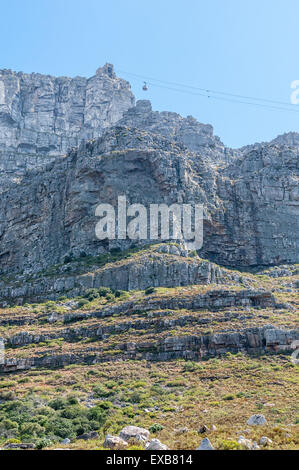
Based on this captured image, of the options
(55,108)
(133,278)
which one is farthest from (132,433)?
(55,108)

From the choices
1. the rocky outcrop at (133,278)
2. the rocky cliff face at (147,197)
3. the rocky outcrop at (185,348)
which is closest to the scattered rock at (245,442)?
the rocky outcrop at (185,348)

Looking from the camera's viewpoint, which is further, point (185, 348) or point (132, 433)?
point (185, 348)

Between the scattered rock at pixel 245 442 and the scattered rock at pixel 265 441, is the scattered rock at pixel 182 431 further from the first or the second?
the scattered rock at pixel 265 441

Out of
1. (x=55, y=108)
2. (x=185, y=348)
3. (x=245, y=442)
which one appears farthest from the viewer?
(x=55, y=108)

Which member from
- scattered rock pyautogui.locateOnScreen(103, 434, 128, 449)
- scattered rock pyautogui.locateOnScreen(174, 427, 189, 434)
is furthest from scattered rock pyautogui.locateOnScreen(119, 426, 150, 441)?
scattered rock pyautogui.locateOnScreen(174, 427, 189, 434)

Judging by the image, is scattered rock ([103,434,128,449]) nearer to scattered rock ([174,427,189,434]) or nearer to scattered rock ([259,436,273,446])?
scattered rock ([174,427,189,434])

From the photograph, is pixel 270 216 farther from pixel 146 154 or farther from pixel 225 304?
pixel 225 304

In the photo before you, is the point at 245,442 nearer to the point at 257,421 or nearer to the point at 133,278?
the point at 257,421

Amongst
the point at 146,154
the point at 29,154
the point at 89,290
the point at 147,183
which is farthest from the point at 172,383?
the point at 29,154

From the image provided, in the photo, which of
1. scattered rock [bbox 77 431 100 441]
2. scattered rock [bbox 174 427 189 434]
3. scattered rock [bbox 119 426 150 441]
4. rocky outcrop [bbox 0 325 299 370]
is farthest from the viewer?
rocky outcrop [bbox 0 325 299 370]

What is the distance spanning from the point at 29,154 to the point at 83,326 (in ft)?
279

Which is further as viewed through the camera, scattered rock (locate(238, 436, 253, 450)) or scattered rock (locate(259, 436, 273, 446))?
scattered rock (locate(259, 436, 273, 446))

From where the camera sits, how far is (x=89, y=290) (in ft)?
164

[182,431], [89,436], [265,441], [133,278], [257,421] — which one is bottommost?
[89,436]
